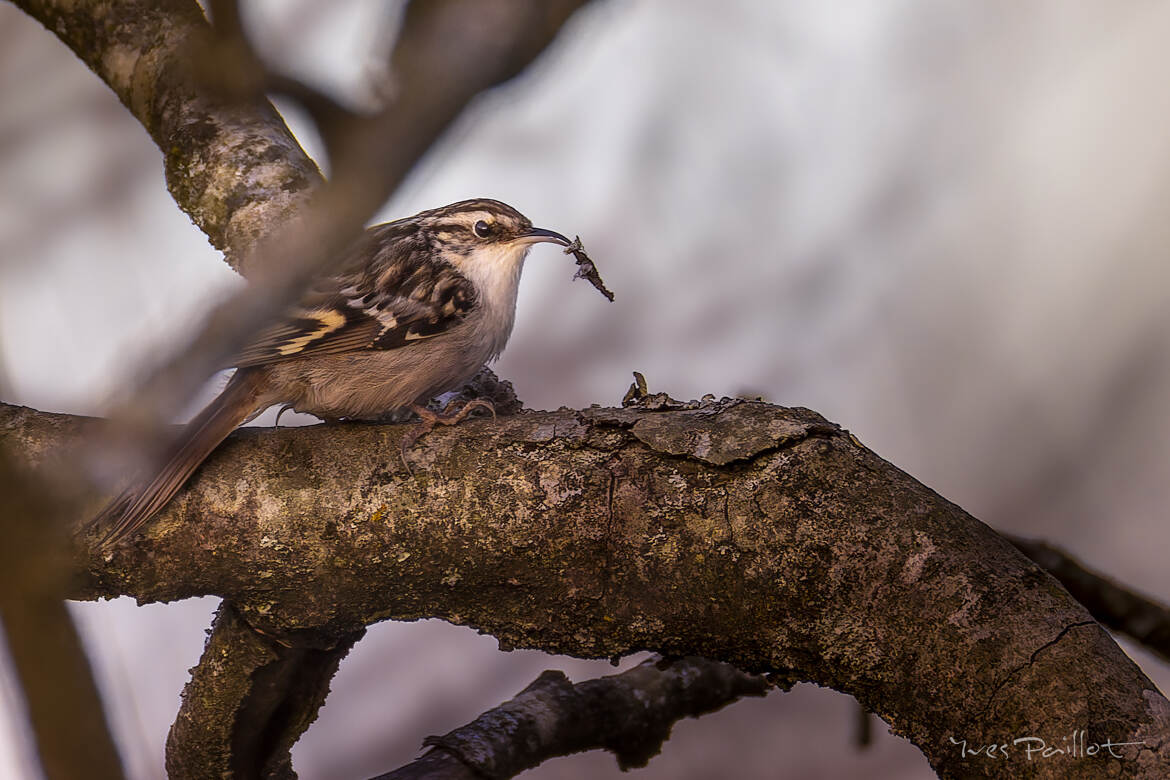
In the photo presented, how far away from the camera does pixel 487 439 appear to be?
134 centimetres

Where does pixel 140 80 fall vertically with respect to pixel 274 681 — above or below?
above

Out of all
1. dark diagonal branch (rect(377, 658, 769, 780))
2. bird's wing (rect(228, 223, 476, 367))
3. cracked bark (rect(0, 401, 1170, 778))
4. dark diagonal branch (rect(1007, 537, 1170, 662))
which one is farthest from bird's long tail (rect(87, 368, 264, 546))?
dark diagonal branch (rect(1007, 537, 1170, 662))

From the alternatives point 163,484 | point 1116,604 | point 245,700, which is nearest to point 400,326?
point 163,484

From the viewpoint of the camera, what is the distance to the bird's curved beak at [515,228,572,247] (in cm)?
183

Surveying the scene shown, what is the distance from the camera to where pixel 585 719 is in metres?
1.57

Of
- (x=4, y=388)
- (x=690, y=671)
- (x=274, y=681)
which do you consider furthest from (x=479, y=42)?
(x=690, y=671)

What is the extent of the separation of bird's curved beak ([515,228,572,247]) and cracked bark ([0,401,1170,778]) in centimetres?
56

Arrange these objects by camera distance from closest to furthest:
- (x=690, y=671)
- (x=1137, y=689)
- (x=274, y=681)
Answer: (x=1137, y=689), (x=274, y=681), (x=690, y=671)

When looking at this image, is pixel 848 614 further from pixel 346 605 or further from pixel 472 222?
pixel 472 222

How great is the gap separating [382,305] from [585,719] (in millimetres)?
824

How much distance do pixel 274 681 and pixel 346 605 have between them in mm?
289

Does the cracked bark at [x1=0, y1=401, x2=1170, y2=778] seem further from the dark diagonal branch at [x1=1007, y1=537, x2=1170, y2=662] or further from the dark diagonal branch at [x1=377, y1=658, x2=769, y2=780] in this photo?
the dark diagonal branch at [x1=1007, y1=537, x2=1170, y2=662]

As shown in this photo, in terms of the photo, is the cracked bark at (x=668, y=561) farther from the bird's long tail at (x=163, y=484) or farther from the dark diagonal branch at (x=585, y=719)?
the dark diagonal branch at (x=585, y=719)

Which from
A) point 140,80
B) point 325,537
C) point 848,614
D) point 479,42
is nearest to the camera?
point 479,42
